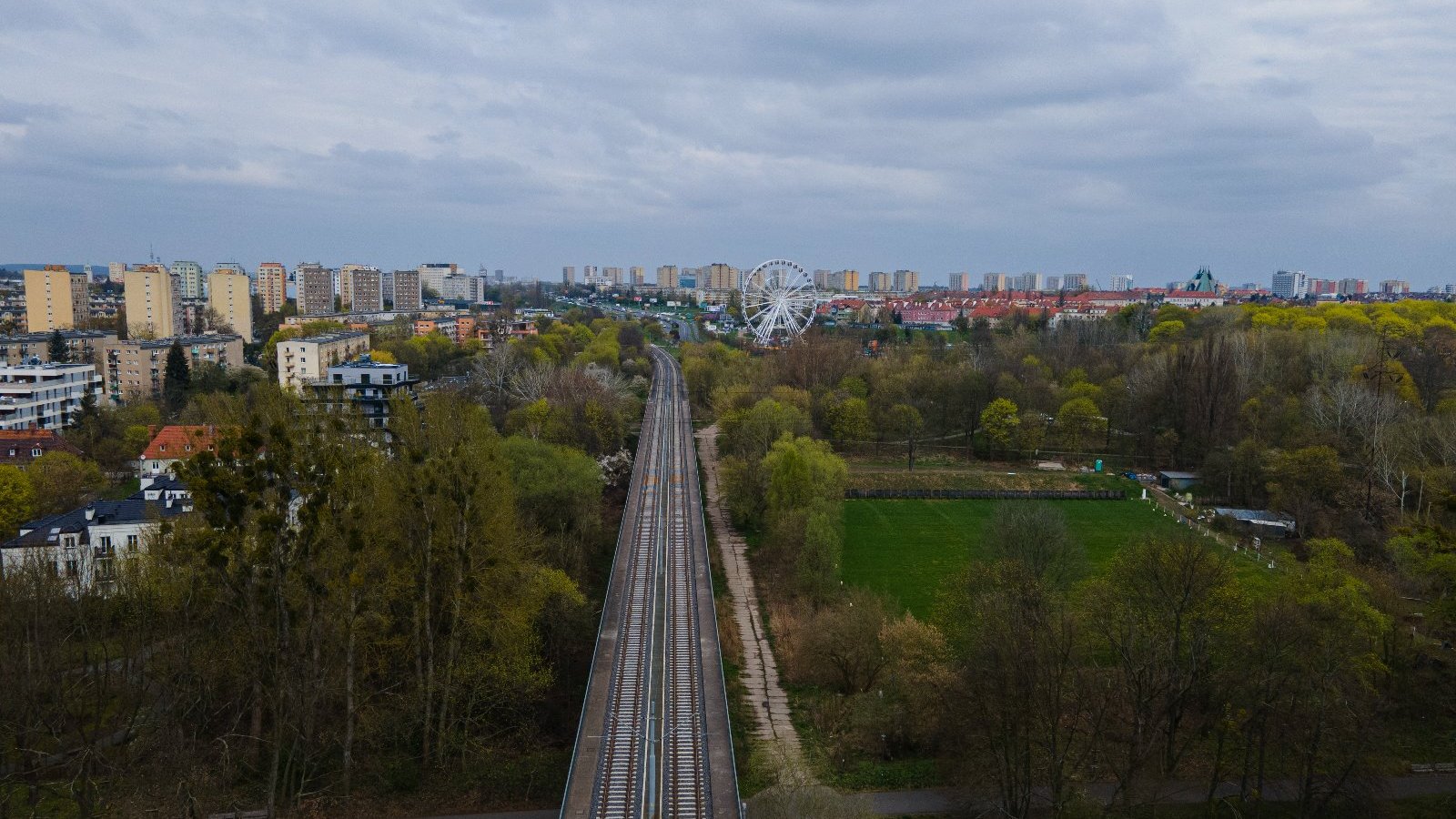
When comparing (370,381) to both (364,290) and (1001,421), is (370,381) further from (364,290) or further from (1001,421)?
(364,290)

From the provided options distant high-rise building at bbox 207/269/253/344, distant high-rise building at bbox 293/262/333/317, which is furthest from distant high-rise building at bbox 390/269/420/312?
distant high-rise building at bbox 207/269/253/344

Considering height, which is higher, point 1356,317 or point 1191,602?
point 1356,317

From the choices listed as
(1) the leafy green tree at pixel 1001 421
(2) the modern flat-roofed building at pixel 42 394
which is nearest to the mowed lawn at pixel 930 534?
(1) the leafy green tree at pixel 1001 421

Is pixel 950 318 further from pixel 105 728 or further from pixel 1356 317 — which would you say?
pixel 105 728

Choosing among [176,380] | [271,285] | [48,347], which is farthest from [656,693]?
[271,285]

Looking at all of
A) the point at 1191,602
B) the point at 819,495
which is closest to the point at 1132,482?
the point at 819,495

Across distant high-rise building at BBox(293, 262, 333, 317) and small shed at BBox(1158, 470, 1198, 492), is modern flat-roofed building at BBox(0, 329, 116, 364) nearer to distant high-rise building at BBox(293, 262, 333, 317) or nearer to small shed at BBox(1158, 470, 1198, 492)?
distant high-rise building at BBox(293, 262, 333, 317)
